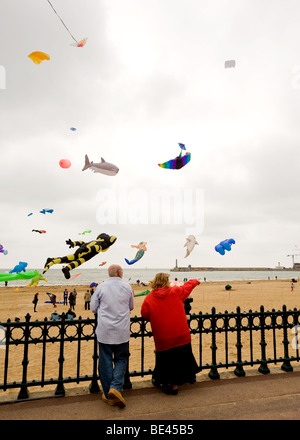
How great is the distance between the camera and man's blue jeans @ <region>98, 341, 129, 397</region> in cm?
378

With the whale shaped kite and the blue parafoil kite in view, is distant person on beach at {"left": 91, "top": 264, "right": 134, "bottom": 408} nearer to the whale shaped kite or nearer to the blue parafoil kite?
the whale shaped kite

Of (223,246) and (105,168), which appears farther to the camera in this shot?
(223,246)

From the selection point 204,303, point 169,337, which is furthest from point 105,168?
point 204,303

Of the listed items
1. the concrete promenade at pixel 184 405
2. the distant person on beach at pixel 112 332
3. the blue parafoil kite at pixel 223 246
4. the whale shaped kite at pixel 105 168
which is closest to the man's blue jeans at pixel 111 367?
the distant person on beach at pixel 112 332

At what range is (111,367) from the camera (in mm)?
3883

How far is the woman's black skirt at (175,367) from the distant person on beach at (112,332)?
1.86 ft

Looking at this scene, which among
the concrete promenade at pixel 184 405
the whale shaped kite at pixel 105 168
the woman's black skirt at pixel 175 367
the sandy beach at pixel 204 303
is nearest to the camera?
the concrete promenade at pixel 184 405

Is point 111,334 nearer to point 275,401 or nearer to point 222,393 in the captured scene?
point 222,393

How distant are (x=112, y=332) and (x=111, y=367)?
49 cm

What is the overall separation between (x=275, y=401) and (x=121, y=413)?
2066 millimetres

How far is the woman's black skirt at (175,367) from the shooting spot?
13.4ft

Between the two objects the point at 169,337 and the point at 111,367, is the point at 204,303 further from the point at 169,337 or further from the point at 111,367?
the point at 111,367

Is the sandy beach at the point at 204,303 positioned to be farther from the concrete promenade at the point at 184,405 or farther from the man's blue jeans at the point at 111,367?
the man's blue jeans at the point at 111,367

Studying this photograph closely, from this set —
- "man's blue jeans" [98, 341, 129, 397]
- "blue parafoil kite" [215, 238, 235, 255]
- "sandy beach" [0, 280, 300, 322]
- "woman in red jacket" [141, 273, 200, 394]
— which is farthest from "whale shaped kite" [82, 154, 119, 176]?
"sandy beach" [0, 280, 300, 322]
